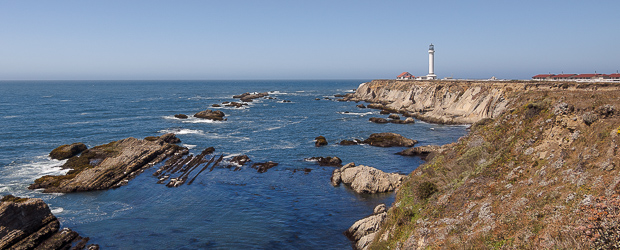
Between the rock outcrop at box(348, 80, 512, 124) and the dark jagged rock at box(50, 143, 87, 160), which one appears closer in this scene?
the dark jagged rock at box(50, 143, 87, 160)

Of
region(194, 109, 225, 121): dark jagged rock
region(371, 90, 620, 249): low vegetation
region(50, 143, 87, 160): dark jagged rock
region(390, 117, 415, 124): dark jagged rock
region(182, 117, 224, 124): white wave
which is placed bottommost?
region(50, 143, 87, 160): dark jagged rock

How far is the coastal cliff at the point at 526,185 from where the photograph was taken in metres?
11.0

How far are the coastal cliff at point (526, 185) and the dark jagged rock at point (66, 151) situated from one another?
4125cm

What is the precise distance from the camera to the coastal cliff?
11018 millimetres

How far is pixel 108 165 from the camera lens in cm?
3853

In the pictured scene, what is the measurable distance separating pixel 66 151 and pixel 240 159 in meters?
21.6

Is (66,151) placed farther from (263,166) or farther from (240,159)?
(263,166)

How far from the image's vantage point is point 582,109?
16094 millimetres

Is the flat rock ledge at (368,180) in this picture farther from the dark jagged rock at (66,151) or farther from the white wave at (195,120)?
the white wave at (195,120)

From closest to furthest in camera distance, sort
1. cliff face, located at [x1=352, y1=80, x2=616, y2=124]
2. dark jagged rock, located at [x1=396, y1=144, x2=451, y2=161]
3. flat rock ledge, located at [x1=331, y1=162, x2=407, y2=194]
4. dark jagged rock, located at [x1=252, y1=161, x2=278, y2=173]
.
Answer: flat rock ledge, located at [x1=331, y1=162, x2=407, y2=194], dark jagged rock, located at [x1=252, y1=161, x2=278, y2=173], dark jagged rock, located at [x1=396, y1=144, x2=451, y2=161], cliff face, located at [x1=352, y1=80, x2=616, y2=124]

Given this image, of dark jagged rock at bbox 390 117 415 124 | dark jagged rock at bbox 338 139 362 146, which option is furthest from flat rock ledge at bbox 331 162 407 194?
dark jagged rock at bbox 390 117 415 124

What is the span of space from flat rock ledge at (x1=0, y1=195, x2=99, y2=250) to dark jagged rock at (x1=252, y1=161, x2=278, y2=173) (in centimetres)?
1854

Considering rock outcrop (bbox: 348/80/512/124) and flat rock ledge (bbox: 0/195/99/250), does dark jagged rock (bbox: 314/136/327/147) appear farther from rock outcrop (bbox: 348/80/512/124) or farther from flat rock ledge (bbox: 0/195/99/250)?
flat rock ledge (bbox: 0/195/99/250)

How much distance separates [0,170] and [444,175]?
44.8 meters
